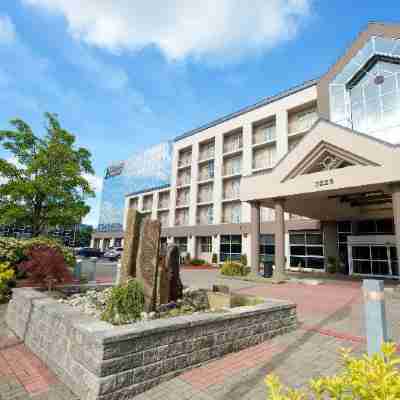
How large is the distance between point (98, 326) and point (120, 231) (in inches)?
2122

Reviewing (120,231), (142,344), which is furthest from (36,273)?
(120,231)

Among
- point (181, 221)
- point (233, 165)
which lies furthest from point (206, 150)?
point (181, 221)

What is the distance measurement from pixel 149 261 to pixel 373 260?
21.9 m

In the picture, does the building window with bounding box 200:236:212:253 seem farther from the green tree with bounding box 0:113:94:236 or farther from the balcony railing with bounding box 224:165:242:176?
the green tree with bounding box 0:113:94:236

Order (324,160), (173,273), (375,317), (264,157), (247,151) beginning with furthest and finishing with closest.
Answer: (247,151) → (264,157) → (324,160) → (173,273) → (375,317)

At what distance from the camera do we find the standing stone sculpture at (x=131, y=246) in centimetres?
697

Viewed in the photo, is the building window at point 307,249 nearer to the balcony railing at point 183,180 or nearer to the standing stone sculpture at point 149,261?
the balcony railing at point 183,180

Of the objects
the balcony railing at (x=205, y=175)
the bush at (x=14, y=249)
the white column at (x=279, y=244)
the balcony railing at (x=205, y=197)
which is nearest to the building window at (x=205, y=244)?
the balcony railing at (x=205, y=197)

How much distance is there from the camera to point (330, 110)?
80.6 feet

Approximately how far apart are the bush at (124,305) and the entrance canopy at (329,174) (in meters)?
12.1

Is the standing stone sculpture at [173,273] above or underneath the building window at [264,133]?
underneath

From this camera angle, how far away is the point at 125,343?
12.7 ft

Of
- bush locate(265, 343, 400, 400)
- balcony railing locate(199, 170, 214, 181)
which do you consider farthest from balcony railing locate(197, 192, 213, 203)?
bush locate(265, 343, 400, 400)

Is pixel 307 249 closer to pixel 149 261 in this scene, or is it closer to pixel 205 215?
pixel 205 215
